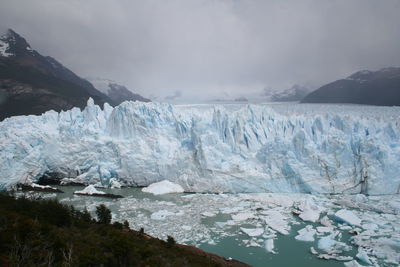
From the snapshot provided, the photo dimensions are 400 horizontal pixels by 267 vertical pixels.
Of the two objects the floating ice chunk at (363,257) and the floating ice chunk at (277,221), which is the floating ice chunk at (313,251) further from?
the floating ice chunk at (277,221)

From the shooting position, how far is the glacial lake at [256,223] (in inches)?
338

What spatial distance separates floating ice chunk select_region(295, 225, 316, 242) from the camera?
9575 millimetres

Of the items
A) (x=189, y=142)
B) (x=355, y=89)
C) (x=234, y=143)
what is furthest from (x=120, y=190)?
(x=355, y=89)

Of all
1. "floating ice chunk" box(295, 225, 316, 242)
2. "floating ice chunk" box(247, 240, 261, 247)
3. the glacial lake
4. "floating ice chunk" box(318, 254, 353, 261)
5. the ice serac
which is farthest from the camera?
the ice serac

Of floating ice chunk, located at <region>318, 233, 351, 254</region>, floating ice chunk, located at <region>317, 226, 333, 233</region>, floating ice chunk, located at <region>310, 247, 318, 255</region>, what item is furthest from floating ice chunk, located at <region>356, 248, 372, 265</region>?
floating ice chunk, located at <region>317, 226, 333, 233</region>

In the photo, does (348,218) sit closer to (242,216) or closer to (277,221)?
(277,221)

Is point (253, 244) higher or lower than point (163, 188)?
lower

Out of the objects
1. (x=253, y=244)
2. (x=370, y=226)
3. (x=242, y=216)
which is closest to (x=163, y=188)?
(x=242, y=216)

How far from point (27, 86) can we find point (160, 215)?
147 feet

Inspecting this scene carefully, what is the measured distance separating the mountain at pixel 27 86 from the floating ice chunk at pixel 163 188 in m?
32.1

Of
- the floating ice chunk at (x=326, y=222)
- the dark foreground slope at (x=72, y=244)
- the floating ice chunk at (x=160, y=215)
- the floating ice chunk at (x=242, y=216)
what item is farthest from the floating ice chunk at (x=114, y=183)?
the floating ice chunk at (x=326, y=222)

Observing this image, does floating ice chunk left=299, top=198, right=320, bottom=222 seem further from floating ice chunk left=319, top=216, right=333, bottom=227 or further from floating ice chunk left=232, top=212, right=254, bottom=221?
floating ice chunk left=232, top=212, right=254, bottom=221

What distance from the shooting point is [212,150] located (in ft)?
58.6

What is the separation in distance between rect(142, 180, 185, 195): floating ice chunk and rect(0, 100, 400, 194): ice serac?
1.61 ft
